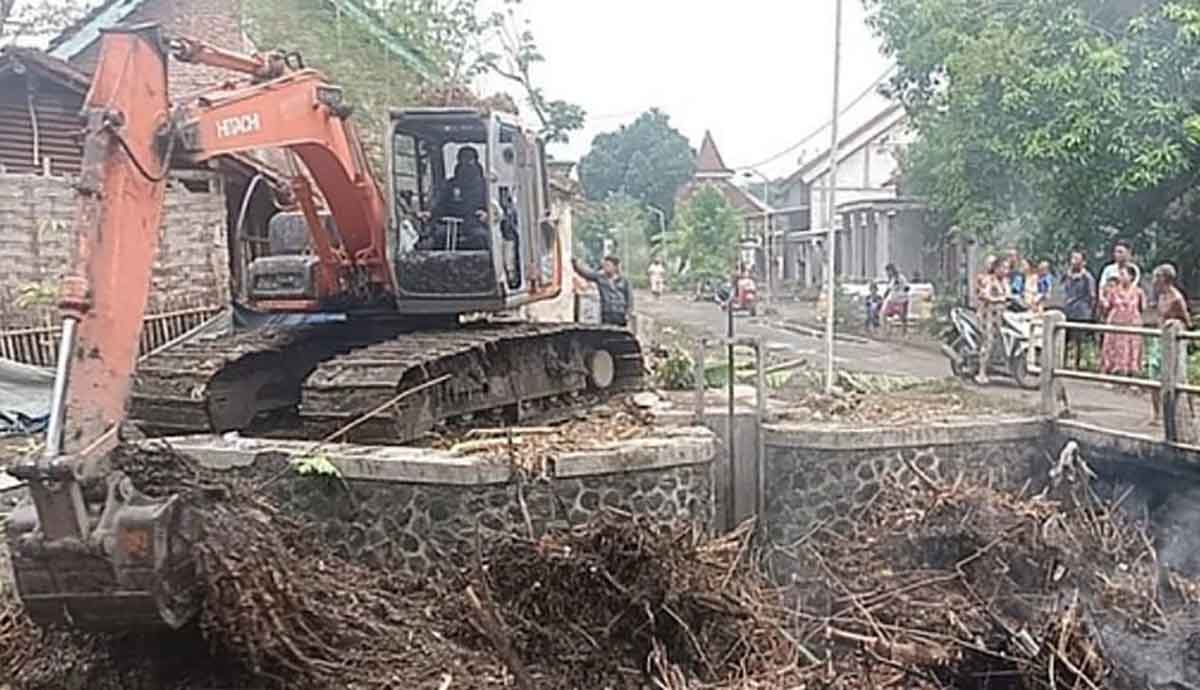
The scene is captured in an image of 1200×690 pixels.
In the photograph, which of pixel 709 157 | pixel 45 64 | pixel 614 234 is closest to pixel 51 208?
pixel 45 64

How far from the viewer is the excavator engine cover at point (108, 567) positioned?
4.77 meters

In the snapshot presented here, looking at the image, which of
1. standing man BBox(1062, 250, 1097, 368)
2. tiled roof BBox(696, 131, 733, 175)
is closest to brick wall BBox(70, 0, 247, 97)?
standing man BBox(1062, 250, 1097, 368)

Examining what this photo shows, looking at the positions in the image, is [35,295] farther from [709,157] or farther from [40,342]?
[709,157]

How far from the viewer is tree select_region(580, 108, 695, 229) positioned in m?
61.5

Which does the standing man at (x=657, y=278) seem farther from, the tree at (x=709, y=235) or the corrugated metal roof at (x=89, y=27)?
the corrugated metal roof at (x=89, y=27)

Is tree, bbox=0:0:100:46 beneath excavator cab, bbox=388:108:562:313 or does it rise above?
above

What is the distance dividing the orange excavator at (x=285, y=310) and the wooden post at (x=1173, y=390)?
4.26m

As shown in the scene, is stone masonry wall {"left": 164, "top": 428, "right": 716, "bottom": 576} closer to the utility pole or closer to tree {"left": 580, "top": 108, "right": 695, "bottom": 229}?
the utility pole

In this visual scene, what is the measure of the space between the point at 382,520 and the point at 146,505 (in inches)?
94.3

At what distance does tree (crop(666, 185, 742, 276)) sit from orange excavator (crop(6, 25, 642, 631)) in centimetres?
2931

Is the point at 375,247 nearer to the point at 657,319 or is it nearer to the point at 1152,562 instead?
the point at 1152,562

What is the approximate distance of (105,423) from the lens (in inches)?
200

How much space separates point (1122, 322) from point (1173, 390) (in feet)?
11.3

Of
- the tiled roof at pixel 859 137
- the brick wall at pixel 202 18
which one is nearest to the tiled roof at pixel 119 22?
the brick wall at pixel 202 18
